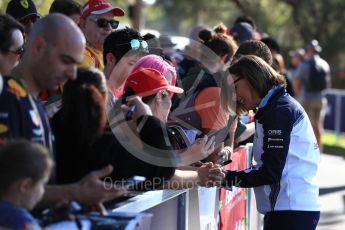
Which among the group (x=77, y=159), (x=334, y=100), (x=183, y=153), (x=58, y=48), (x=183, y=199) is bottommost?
(x=334, y=100)

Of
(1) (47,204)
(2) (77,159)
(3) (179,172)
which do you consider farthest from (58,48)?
(3) (179,172)

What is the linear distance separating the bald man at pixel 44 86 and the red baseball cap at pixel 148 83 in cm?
88

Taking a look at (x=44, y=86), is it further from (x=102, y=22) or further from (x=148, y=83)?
(x=102, y=22)

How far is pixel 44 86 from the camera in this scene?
3.63 meters

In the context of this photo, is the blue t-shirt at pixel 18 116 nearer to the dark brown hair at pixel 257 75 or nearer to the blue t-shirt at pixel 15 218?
the blue t-shirt at pixel 15 218

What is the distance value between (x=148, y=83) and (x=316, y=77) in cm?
1167

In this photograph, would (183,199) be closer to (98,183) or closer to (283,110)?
(283,110)

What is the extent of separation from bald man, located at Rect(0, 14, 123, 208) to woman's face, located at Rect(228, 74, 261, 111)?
5.20 feet

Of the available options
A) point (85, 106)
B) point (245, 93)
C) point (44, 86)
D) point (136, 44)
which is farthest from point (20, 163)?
point (136, 44)

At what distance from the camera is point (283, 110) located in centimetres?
484

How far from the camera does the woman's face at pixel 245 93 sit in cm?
496

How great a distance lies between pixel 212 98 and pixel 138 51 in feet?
2.29

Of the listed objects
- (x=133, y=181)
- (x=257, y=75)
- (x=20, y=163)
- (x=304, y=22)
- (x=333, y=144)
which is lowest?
(x=333, y=144)

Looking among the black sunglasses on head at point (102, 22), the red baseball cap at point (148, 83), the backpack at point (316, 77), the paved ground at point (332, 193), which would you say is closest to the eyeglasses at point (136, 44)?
the black sunglasses on head at point (102, 22)
